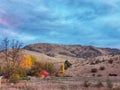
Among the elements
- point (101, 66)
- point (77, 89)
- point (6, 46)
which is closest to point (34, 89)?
point (77, 89)

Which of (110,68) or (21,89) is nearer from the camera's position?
(21,89)

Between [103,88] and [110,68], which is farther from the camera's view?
[110,68]

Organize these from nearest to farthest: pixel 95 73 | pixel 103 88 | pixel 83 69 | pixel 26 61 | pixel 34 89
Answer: pixel 34 89
pixel 103 88
pixel 95 73
pixel 83 69
pixel 26 61

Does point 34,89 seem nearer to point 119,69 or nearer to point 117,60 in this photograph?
point 119,69

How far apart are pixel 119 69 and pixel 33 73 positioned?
21.8 metres

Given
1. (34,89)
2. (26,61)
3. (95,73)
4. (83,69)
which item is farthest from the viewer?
(26,61)

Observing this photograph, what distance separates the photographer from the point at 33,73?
87625 mm

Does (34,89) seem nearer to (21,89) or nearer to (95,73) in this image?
(21,89)

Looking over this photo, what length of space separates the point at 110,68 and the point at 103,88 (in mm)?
39581

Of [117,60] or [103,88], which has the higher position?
[117,60]

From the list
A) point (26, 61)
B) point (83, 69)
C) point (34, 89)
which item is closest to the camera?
point (34, 89)

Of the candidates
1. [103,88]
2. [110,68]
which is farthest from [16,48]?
[103,88]

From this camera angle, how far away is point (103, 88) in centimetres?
3809

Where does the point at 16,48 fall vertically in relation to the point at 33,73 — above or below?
above
